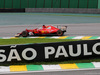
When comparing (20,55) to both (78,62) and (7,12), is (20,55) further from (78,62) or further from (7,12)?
(7,12)

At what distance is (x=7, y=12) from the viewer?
5509cm
